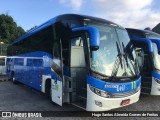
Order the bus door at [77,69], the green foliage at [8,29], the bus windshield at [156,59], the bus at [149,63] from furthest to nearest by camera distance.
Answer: the green foliage at [8,29]
the bus windshield at [156,59]
the bus at [149,63]
the bus door at [77,69]

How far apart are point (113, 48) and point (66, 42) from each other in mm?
1612

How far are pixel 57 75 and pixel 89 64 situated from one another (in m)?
1.78

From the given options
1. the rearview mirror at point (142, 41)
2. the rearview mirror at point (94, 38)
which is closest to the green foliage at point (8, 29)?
the rearview mirror at point (142, 41)

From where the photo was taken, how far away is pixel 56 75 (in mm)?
8305

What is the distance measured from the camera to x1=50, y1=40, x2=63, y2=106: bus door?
7.86 m

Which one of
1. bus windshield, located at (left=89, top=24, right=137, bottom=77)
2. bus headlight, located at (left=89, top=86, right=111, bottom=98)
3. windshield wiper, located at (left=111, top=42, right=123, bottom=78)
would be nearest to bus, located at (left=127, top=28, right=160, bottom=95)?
bus windshield, located at (left=89, top=24, right=137, bottom=77)

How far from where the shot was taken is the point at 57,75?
8.20 m

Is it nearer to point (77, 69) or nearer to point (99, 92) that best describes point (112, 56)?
point (99, 92)

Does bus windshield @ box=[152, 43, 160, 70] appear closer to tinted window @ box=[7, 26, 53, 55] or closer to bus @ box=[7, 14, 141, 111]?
bus @ box=[7, 14, 141, 111]

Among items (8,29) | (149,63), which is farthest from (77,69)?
(8,29)

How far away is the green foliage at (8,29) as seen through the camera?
47.9 m

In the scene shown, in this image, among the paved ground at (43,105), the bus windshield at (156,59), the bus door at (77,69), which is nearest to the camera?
the bus door at (77,69)

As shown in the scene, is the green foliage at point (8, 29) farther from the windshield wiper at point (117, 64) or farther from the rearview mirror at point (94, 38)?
the rearview mirror at point (94, 38)

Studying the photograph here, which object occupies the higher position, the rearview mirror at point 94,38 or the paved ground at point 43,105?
the rearview mirror at point 94,38
